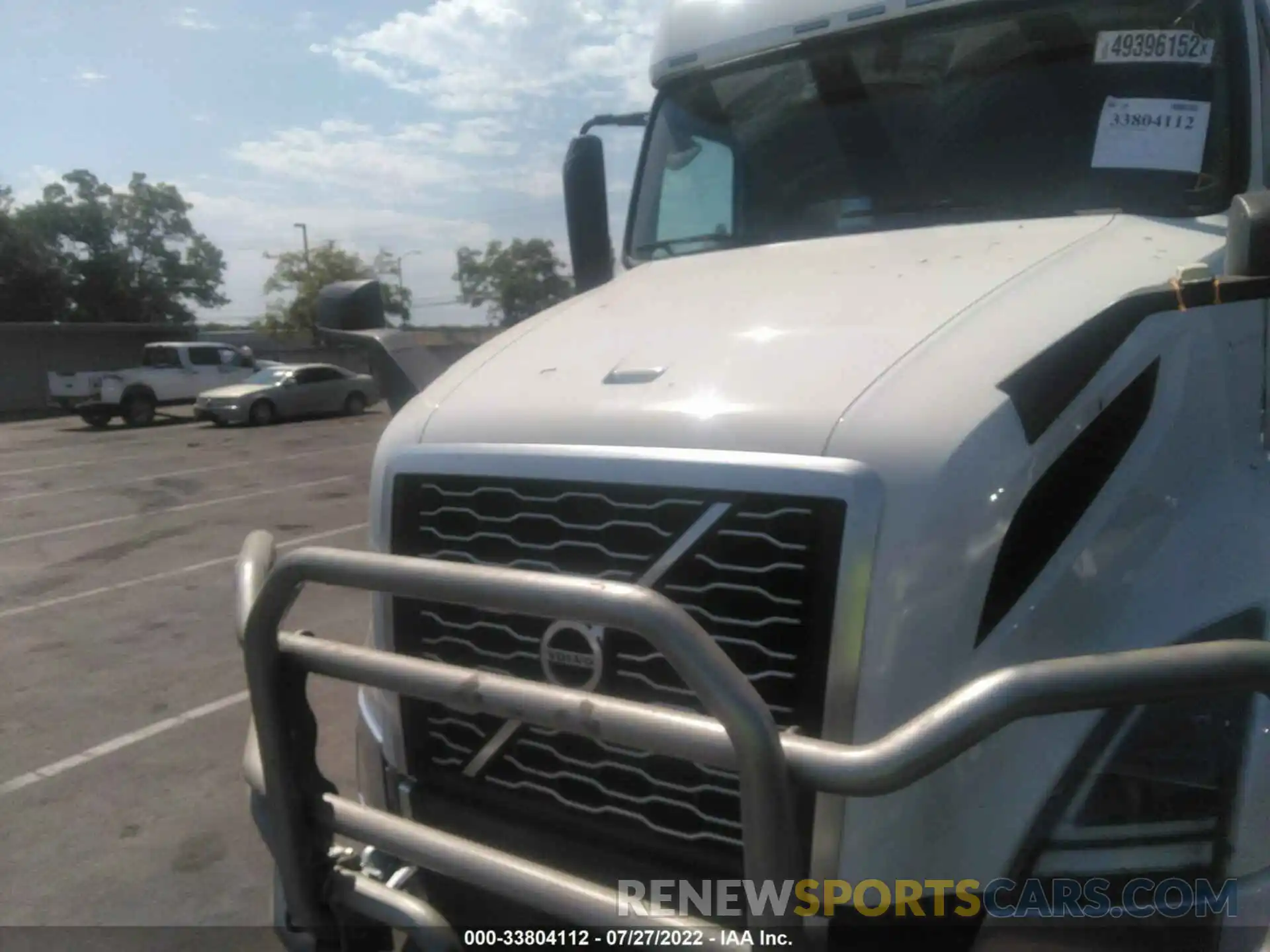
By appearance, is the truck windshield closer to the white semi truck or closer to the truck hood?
the white semi truck

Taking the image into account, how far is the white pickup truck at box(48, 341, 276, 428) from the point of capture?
24.8 meters

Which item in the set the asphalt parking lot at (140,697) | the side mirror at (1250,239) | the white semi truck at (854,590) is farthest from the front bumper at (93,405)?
the side mirror at (1250,239)

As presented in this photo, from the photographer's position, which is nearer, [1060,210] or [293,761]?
[293,761]

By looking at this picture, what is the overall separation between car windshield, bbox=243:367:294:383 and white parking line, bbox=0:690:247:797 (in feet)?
64.8

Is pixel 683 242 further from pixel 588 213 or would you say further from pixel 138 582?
pixel 138 582

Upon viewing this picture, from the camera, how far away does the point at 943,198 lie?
3295 mm

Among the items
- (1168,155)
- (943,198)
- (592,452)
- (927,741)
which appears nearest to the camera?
(927,741)

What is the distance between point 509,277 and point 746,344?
37893 millimetres

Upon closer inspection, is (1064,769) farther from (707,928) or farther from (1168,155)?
(1168,155)

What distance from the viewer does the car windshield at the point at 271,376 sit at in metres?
24.7

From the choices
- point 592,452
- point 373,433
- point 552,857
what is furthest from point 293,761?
point 373,433

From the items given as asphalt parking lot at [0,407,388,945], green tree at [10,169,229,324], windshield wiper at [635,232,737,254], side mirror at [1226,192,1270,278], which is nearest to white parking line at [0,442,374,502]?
asphalt parking lot at [0,407,388,945]

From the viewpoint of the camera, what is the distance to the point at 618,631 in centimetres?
212

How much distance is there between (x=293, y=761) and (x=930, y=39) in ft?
9.35
